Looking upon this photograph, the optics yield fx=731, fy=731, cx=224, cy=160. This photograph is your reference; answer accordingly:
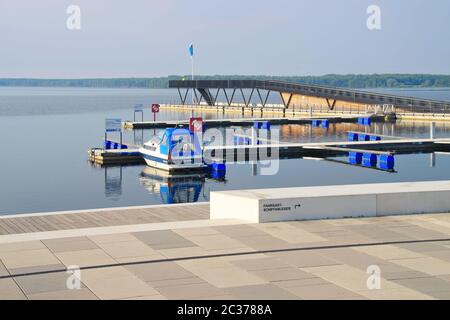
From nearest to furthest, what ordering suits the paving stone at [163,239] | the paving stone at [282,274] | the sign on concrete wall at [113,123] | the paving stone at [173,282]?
the paving stone at [173,282]
the paving stone at [282,274]
the paving stone at [163,239]
the sign on concrete wall at [113,123]

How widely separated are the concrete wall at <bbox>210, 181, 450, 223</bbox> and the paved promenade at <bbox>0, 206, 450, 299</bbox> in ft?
1.10

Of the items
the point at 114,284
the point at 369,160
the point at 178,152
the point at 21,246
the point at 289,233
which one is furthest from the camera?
the point at 369,160

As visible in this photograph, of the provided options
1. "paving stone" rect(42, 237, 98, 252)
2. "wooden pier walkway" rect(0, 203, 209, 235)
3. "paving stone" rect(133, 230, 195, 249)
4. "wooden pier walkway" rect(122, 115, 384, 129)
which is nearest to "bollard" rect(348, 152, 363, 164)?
"wooden pier walkway" rect(0, 203, 209, 235)

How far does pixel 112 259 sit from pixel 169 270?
1359mm

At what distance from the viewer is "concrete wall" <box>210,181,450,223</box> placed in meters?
16.8

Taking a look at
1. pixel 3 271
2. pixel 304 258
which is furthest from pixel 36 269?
pixel 304 258

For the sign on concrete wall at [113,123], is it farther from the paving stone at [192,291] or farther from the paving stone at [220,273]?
the paving stone at [192,291]

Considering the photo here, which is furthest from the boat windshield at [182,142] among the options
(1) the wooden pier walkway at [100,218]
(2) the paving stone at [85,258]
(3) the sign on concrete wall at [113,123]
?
(2) the paving stone at [85,258]

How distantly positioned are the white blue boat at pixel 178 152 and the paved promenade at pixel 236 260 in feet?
92.6

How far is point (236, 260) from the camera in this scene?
43.3 ft

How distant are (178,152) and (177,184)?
150 inches

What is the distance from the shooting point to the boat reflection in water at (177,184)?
127 feet

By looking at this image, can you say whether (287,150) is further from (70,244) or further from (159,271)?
(159,271)
